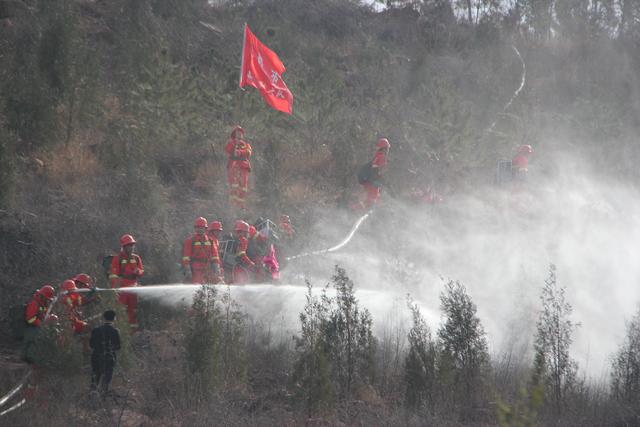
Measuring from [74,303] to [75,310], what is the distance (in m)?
0.11

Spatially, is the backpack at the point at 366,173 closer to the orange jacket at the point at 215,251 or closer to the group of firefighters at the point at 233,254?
the group of firefighters at the point at 233,254

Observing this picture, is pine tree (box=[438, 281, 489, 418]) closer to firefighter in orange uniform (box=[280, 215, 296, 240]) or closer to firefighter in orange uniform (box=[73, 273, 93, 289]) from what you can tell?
firefighter in orange uniform (box=[280, 215, 296, 240])

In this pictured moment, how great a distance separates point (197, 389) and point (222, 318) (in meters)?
1.49

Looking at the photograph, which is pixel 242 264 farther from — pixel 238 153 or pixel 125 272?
pixel 238 153

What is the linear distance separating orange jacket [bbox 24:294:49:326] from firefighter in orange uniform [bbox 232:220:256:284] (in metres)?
3.86

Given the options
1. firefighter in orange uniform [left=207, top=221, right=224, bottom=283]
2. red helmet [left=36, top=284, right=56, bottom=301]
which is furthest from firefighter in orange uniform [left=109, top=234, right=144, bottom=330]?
firefighter in orange uniform [left=207, top=221, right=224, bottom=283]

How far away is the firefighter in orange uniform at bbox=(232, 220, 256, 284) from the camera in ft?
51.5

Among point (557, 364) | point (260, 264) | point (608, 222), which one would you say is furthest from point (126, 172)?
point (608, 222)

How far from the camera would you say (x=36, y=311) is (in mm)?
12883

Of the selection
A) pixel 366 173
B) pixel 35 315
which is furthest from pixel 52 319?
pixel 366 173

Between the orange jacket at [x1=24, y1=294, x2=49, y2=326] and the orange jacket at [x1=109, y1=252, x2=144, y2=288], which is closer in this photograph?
the orange jacket at [x1=24, y1=294, x2=49, y2=326]

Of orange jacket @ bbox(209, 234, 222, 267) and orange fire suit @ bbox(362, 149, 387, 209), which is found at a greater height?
orange fire suit @ bbox(362, 149, 387, 209)

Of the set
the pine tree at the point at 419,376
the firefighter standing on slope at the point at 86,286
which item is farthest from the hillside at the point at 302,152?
the firefighter standing on slope at the point at 86,286

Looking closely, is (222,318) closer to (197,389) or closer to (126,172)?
(197,389)
